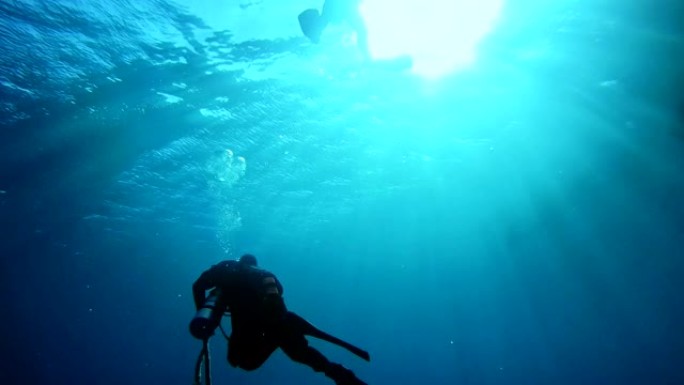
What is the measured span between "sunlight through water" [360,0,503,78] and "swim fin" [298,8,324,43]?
9.49 feet

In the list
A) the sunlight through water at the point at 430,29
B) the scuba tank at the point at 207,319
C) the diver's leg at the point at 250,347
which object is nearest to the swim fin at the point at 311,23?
the sunlight through water at the point at 430,29

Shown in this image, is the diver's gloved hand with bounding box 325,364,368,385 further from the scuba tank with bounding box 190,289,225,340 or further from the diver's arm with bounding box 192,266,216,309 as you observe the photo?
the diver's arm with bounding box 192,266,216,309

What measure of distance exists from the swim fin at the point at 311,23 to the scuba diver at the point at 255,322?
5.03m

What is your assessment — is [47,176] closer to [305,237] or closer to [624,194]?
[305,237]

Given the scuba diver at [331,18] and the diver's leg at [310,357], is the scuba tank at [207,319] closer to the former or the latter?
the diver's leg at [310,357]

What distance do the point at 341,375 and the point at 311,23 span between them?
20.7 feet

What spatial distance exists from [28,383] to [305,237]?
1950 inches

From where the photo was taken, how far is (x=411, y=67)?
1335 centimetres

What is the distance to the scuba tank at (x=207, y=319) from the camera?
3.47 metres

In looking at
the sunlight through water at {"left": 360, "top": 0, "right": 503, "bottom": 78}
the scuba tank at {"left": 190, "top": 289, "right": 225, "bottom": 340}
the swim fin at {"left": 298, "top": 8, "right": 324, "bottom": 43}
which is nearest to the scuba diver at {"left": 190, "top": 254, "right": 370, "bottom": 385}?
the scuba tank at {"left": 190, "top": 289, "right": 225, "bottom": 340}

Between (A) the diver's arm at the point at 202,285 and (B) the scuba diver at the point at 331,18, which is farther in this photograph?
(B) the scuba diver at the point at 331,18

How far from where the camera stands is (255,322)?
12.7ft

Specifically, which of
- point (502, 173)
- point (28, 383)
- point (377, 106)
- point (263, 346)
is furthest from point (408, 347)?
point (263, 346)

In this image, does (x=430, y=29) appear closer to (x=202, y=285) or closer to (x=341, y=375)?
(x=202, y=285)
